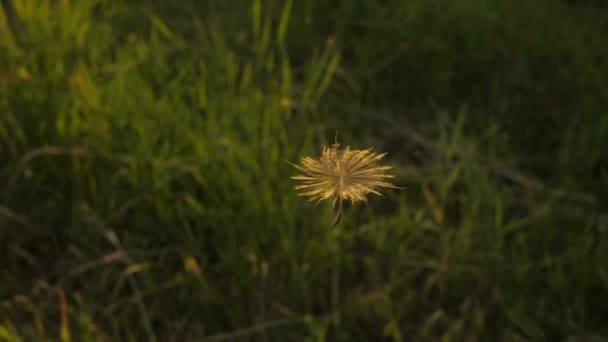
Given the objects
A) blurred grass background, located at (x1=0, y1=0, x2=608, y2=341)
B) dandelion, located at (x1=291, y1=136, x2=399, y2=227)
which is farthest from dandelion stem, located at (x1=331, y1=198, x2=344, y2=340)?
dandelion, located at (x1=291, y1=136, x2=399, y2=227)

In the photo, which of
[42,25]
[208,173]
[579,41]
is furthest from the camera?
[579,41]

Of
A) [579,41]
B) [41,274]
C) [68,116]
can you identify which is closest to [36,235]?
[41,274]

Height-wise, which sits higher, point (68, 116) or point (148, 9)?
point (148, 9)

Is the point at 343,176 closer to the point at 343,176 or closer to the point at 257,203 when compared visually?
the point at 343,176

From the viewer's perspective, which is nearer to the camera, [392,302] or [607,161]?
[392,302]

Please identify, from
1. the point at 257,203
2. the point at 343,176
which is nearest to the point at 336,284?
the point at 257,203

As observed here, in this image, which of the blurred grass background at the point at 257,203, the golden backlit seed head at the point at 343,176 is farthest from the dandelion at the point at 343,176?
the blurred grass background at the point at 257,203

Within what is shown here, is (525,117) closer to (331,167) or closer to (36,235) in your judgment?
(36,235)

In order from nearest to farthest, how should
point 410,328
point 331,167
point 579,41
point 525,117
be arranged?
point 331,167, point 410,328, point 525,117, point 579,41
